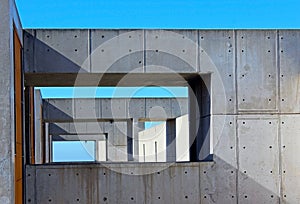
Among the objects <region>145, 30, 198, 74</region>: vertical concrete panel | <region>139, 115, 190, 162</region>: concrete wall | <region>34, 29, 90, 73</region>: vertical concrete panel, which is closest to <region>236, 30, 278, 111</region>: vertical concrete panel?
<region>145, 30, 198, 74</region>: vertical concrete panel

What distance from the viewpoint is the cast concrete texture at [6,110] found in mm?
4355

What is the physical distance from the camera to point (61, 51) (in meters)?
6.75

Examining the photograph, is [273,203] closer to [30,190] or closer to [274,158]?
[274,158]

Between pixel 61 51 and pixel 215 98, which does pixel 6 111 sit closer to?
pixel 61 51

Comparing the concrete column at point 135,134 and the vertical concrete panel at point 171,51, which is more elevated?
the vertical concrete panel at point 171,51

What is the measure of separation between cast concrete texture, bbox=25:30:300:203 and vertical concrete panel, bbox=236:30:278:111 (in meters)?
0.02

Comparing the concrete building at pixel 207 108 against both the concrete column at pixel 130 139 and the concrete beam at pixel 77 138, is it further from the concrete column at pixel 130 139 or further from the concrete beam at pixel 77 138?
the concrete beam at pixel 77 138

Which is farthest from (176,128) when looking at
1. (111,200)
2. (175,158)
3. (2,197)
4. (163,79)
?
(2,197)

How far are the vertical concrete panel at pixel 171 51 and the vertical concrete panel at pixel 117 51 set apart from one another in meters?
0.13

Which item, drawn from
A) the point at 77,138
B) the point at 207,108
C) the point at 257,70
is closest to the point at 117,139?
the point at 77,138

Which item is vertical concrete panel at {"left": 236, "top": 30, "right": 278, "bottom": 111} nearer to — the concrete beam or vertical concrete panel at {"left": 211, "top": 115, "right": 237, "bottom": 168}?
vertical concrete panel at {"left": 211, "top": 115, "right": 237, "bottom": 168}

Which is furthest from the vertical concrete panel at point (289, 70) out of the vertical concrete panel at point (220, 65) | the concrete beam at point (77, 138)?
the concrete beam at point (77, 138)

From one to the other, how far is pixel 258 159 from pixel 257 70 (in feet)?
4.38

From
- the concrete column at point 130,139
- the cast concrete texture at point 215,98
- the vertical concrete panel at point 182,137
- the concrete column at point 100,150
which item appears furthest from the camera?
the concrete column at point 100,150
